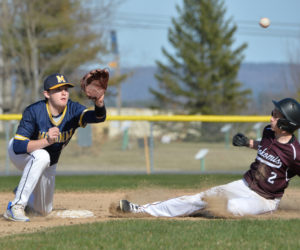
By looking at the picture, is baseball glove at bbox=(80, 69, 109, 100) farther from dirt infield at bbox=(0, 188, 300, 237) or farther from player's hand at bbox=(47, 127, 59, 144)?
dirt infield at bbox=(0, 188, 300, 237)

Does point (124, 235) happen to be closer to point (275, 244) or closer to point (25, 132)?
point (275, 244)

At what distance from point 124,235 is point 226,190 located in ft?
5.05

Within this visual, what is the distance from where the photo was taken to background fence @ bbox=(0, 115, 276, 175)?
12.0m

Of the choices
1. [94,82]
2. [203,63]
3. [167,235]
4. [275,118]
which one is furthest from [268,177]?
[203,63]

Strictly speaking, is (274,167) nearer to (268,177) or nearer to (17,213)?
(268,177)

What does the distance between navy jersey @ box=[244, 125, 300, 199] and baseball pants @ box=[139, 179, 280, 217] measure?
0.08 meters

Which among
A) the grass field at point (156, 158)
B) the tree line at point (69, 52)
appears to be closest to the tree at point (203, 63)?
the tree line at point (69, 52)

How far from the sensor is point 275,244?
405 cm

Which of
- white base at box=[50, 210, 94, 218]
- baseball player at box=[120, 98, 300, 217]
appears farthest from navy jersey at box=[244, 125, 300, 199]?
white base at box=[50, 210, 94, 218]

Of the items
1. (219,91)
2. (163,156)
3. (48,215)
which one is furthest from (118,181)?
(219,91)

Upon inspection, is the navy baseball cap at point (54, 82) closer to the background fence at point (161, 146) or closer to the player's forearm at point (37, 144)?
the player's forearm at point (37, 144)

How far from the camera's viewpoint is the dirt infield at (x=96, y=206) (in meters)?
5.14

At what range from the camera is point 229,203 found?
531cm

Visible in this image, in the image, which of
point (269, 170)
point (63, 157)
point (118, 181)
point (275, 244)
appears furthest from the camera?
point (63, 157)
